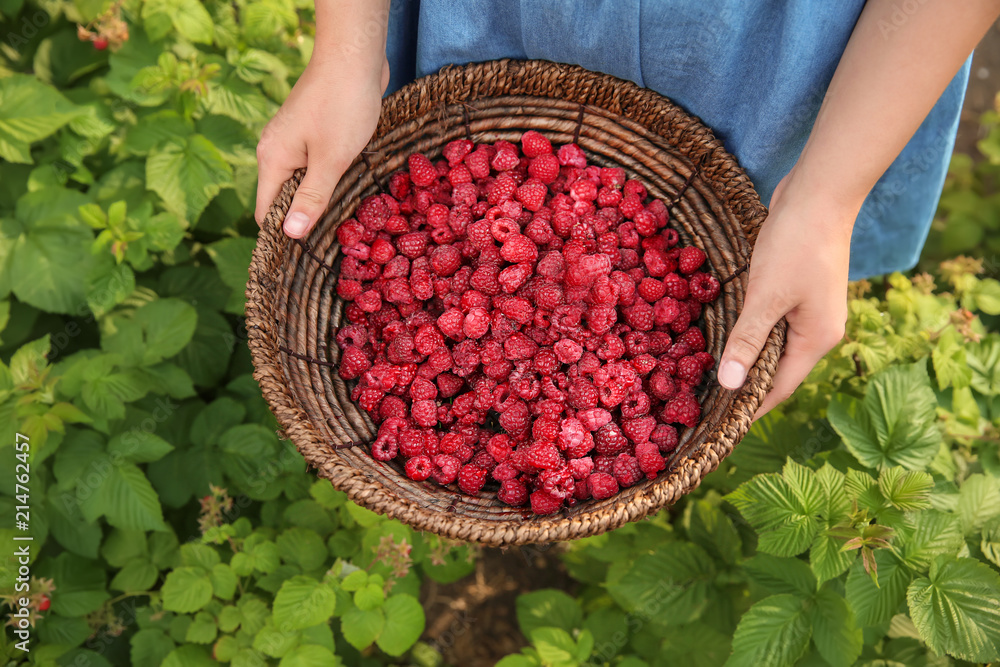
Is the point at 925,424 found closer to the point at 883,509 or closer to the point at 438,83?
Answer: the point at 883,509

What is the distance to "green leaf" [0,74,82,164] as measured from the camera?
6.70 feet

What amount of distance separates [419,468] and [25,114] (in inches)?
68.5

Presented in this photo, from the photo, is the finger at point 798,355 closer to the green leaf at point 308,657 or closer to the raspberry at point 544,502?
the raspberry at point 544,502

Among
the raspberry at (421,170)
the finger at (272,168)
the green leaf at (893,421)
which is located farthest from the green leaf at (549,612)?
the finger at (272,168)

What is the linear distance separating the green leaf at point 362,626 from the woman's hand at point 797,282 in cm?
115

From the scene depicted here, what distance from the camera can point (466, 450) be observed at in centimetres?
174

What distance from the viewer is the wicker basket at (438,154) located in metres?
1.46

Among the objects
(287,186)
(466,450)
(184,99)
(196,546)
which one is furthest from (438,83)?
(196,546)

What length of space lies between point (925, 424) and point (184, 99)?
2431mm

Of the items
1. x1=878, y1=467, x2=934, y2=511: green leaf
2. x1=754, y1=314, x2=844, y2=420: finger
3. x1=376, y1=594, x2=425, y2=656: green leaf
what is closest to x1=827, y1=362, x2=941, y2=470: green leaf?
x1=878, y1=467, x2=934, y2=511: green leaf

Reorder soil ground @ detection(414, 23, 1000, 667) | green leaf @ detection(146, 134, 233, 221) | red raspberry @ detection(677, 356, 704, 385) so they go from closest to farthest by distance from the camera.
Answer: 1. red raspberry @ detection(677, 356, 704, 385)
2. green leaf @ detection(146, 134, 233, 221)
3. soil ground @ detection(414, 23, 1000, 667)

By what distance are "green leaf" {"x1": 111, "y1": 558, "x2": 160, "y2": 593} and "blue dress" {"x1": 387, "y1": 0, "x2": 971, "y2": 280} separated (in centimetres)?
178

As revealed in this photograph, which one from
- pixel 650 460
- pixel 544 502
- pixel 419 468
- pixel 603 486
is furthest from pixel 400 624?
pixel 650 460

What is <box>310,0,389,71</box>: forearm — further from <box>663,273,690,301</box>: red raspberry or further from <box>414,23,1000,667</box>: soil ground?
<box>414,23,1000,667</box>: soil ground
